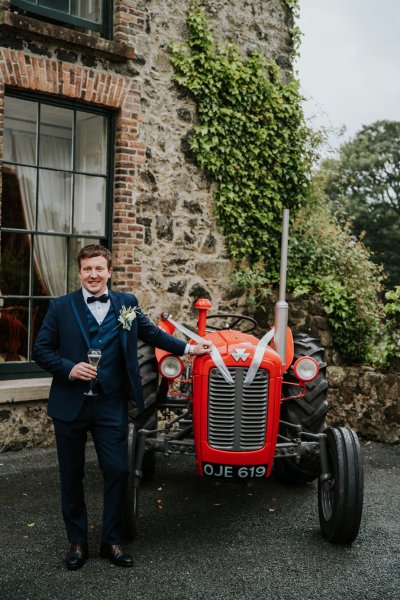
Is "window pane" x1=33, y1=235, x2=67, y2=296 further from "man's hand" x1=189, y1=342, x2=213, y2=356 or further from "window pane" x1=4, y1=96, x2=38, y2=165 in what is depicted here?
"man's hand" x1=189, y1=342, x2=213, y2=356

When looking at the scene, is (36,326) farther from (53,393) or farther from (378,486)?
(378,486)

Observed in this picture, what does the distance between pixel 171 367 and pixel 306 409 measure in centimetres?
114

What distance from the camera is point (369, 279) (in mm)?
8844

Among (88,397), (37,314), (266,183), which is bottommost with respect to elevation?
(88,397)

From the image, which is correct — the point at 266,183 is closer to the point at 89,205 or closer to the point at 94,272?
the point at 89,205

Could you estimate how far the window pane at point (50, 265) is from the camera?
7.27 m

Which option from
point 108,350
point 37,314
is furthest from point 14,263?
point 108,350

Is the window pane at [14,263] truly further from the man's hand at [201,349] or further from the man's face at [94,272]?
the man's hand at [201,349]

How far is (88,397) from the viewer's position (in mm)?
4230

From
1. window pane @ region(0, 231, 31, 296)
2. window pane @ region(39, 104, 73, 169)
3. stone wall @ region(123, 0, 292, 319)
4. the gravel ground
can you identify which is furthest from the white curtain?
the gravel ground

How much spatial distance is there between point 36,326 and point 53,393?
122 inches

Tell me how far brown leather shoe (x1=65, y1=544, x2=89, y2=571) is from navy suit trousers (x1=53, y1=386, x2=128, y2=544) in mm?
37

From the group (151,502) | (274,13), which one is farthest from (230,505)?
(274,13)

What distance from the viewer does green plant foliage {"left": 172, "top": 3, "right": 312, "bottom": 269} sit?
8242mm
